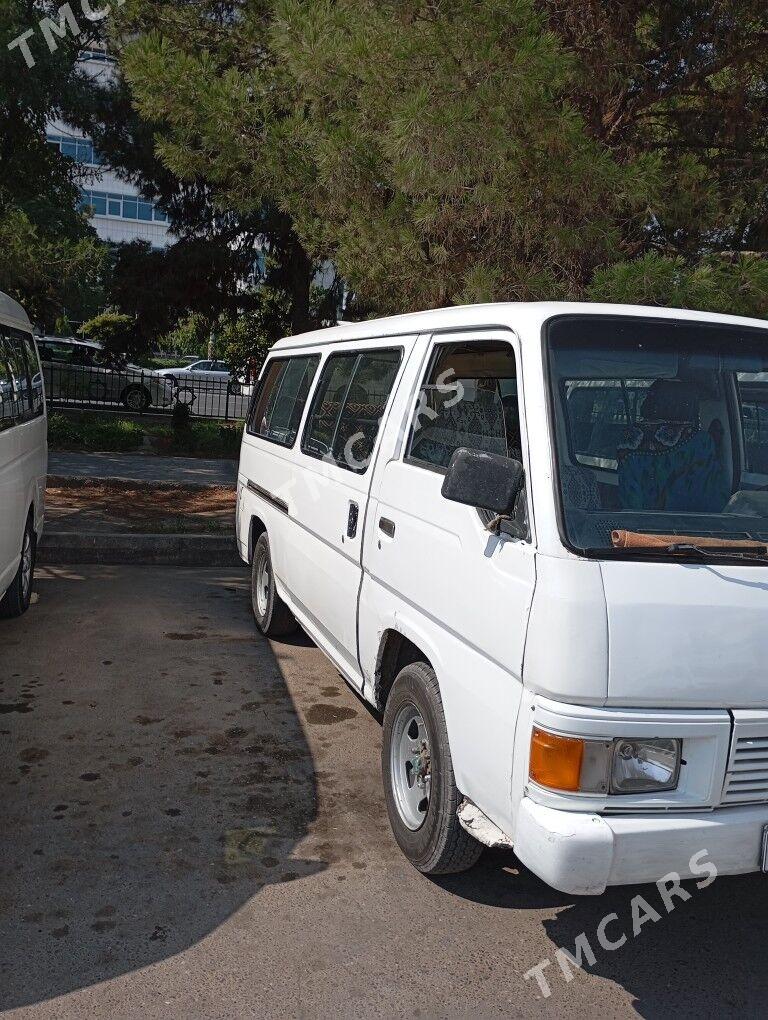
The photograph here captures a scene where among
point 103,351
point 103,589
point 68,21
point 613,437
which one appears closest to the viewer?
point 613,437

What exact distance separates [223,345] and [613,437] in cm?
3311

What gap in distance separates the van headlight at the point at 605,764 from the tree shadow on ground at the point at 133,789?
1351mm

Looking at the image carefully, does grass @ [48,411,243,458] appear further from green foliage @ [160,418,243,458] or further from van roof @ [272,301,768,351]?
van roof @ [272,301,768,351]

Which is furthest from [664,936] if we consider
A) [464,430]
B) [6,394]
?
[6,394]

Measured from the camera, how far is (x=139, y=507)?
11398 mm

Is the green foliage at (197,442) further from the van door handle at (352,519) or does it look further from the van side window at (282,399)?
the van door handle at (352,519)

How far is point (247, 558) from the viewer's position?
7176 millimetres

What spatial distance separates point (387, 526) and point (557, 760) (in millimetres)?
1551

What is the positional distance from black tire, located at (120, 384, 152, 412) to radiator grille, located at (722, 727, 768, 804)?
22.0 meters

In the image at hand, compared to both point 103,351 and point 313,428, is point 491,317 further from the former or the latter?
point 103,351

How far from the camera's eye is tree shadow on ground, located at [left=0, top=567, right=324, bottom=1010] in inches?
130

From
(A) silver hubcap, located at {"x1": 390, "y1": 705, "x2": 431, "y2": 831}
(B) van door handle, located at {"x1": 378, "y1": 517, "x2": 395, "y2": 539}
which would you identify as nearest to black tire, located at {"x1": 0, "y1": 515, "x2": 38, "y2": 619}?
(B) van door handle, located at {"x1": 378, "y1": 517, "x2": 395, "y2": 539}

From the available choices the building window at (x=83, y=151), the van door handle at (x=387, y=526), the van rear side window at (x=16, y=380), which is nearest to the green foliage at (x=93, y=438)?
the building window at (x=83, y=151)

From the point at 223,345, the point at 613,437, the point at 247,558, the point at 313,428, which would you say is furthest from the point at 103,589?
the point at 223,345
